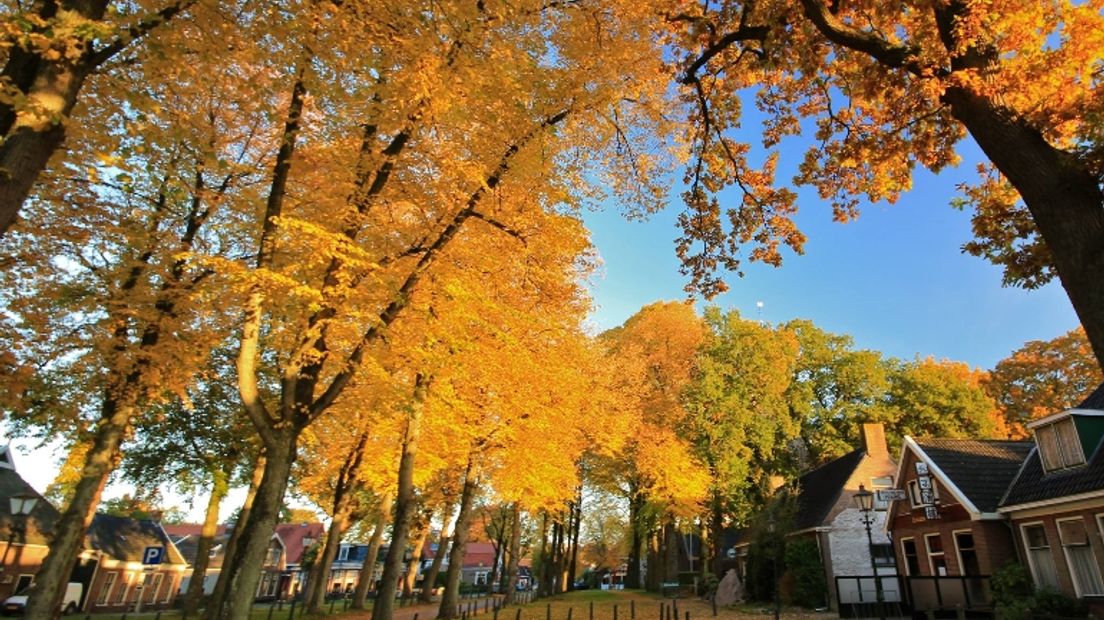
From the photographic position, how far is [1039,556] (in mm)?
17031

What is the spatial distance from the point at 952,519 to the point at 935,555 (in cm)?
173

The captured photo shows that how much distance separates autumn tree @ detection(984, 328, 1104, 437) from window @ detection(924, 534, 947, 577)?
22236 mm

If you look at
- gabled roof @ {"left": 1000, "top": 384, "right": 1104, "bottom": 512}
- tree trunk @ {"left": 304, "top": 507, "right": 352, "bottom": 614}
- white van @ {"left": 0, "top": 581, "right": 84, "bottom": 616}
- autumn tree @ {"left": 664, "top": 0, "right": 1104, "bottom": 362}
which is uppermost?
autumn tree @ {"left": 664, "top": 0, "right": 1104, "bottom": 362}

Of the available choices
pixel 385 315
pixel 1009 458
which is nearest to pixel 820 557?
pixel 1009 458

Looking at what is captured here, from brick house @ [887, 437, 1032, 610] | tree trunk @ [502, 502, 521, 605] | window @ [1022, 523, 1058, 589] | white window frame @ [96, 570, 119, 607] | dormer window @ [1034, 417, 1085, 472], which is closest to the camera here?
dormer window @ [1034, 417, 1085, 472]

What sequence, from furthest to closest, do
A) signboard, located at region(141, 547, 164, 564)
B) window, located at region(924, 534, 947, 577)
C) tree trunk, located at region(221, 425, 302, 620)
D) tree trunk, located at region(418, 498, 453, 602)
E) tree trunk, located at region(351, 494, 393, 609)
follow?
signboard, located at region(141, 547, 164, 564) < tree trunk, located at region(418, 498, 453, 602) < tree trunk, located at region(351, 494, 393, 609) < window, located at region(924, 534, 947, 577) < tree trunk, located at region(221, 425, 302, 620)

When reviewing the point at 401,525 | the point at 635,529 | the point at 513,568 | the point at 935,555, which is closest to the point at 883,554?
the point at 935,555

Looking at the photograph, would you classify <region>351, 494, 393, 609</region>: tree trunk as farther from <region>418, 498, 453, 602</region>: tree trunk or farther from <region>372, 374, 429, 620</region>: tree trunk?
<region>372, 374, 429, 620</region>: tree trunk

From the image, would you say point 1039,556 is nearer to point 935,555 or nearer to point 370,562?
point 935,555

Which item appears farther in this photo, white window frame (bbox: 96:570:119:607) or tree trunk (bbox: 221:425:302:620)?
white window frame (bbox: 96:570:119:607)

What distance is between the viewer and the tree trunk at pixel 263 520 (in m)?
8.74

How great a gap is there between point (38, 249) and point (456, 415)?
35.2 ft

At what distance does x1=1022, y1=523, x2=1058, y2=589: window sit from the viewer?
53.9ft

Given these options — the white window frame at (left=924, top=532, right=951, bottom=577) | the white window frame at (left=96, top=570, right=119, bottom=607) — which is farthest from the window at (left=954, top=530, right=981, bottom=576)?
the white window frame at (left=96, top=570, right=119, bottom=607)
